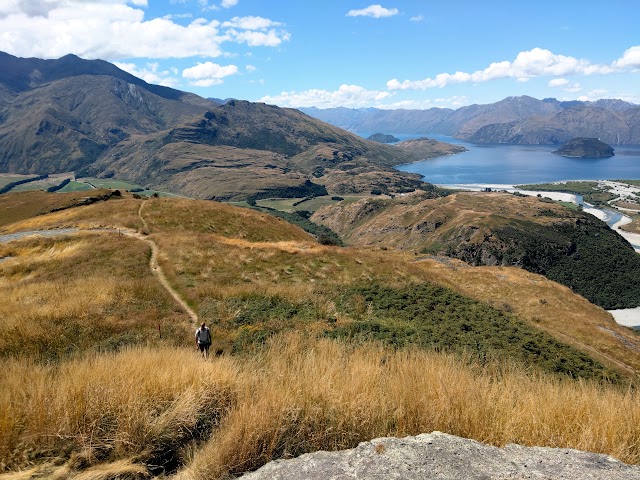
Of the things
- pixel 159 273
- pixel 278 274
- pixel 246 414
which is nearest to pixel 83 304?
pixel 159 273

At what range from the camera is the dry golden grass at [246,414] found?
4.72 metres

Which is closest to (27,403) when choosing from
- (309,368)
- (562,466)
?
(309,368)

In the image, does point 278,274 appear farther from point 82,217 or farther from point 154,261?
point 82,217

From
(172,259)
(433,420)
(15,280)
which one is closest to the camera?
(433,420)

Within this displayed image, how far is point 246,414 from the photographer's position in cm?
498

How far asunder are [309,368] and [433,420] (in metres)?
2.13

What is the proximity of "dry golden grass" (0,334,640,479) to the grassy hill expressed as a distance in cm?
2

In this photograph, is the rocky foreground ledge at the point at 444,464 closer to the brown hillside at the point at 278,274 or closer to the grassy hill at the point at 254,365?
the grassy hill at the point at 254,365

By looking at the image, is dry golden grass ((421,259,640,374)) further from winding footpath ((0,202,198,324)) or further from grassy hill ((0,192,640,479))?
winding footpath ((0,202,198,324))

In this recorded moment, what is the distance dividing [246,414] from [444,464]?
8.21ft

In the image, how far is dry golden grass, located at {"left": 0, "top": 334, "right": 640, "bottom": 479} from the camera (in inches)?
186

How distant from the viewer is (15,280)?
1061 inches

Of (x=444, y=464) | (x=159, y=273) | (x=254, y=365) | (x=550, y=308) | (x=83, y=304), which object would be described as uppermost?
(x=444, y=464)

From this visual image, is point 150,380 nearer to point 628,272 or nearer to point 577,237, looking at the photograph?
point 628,272
